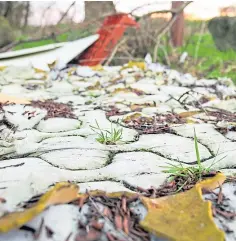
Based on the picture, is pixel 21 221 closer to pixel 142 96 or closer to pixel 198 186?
pixel 198 186

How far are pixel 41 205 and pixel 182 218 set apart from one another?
0.82 ft

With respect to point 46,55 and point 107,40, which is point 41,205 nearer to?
point 46,55

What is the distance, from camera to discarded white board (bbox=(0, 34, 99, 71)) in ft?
11.8

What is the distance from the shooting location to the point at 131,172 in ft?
3.72

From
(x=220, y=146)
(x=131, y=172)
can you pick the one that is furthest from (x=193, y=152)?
(x=131, y=172)

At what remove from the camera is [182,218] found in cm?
86

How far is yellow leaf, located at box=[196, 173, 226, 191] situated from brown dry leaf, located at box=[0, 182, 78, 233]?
0.89ft

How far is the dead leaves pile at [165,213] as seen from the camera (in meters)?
0.80

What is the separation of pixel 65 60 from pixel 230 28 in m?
2.93

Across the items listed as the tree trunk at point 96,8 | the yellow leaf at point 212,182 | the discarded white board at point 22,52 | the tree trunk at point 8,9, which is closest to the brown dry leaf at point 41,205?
the yellow leaf at point 212,182

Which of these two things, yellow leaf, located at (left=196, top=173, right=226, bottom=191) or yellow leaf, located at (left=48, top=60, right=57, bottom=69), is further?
yellow leaf, located at (left=48, top=60, right=57, bottom=69)

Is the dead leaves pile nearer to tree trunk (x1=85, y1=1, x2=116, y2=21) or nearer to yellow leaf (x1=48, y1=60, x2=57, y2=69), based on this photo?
yellow leaf (x1=48, y1=60, x2=57, y2=69)

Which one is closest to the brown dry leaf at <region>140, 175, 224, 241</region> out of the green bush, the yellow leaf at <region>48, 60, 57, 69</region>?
the yellow leaf at <region>48, 60, 57, 69</region>

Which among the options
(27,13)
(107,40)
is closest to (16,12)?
(27,13)
